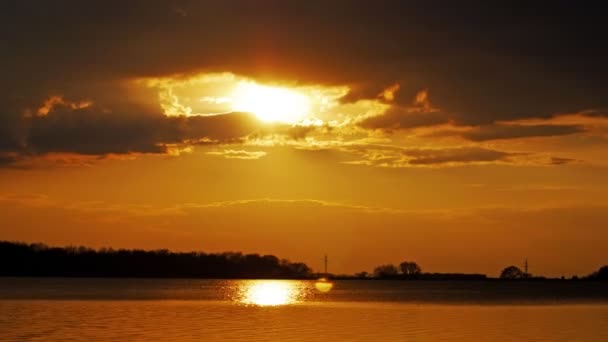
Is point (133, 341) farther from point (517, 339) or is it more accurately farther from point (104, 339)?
point (517, 339)

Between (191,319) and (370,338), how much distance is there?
70.2ft

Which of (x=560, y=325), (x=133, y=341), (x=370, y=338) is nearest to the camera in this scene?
(x=133, y=341)

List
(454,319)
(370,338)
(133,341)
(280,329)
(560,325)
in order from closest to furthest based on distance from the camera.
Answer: (133,341), (370,338), (280,329), (560,325), (454,319)

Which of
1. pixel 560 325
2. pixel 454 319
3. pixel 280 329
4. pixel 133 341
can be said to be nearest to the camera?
pixel 133 341

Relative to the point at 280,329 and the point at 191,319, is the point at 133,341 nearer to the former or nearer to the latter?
the point at 280,329

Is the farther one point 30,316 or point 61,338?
point 30,316

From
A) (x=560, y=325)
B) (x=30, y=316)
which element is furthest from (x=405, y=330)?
(x=30, y=316)

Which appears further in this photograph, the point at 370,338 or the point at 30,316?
the point at 30,316

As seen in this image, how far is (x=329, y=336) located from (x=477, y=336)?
395 inches

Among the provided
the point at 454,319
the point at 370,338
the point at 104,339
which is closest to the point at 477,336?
the point at 370,338

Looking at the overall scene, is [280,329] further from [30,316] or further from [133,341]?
[30,316]

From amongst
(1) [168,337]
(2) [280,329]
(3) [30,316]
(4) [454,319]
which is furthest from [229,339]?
(4) [454,319]

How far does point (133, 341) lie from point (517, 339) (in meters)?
24.4

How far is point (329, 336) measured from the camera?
60500 mm
